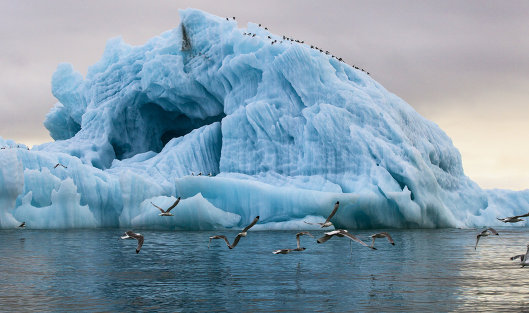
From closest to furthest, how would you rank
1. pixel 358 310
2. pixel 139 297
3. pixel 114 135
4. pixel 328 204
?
pixel 358 310 < pixel 139 297 < pixel 328 204 < pixel 114 135

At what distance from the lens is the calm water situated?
44.3 feet

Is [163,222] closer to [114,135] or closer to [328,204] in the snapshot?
[328,204]

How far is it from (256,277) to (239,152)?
22.4 m

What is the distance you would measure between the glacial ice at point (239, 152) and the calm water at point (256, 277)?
20.1 ft

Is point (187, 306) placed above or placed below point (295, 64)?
below

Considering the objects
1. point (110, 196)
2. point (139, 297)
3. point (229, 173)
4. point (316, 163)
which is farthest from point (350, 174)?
Answer: point (139, 297)

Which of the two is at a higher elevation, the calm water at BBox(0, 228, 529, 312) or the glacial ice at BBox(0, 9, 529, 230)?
the glacial ice at BBox(0, 9, 529, 230)

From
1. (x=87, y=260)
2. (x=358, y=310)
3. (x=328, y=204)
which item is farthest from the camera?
(x=328, y=204)

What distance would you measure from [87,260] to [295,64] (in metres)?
21.0

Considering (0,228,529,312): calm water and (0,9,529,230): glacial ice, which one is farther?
(0,9,529,230): glacial ice

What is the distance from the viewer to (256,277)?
17203 millimetres

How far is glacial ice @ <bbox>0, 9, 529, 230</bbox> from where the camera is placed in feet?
113

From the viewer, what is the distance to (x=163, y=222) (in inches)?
1372

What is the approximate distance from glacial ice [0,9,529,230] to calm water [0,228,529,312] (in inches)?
241
